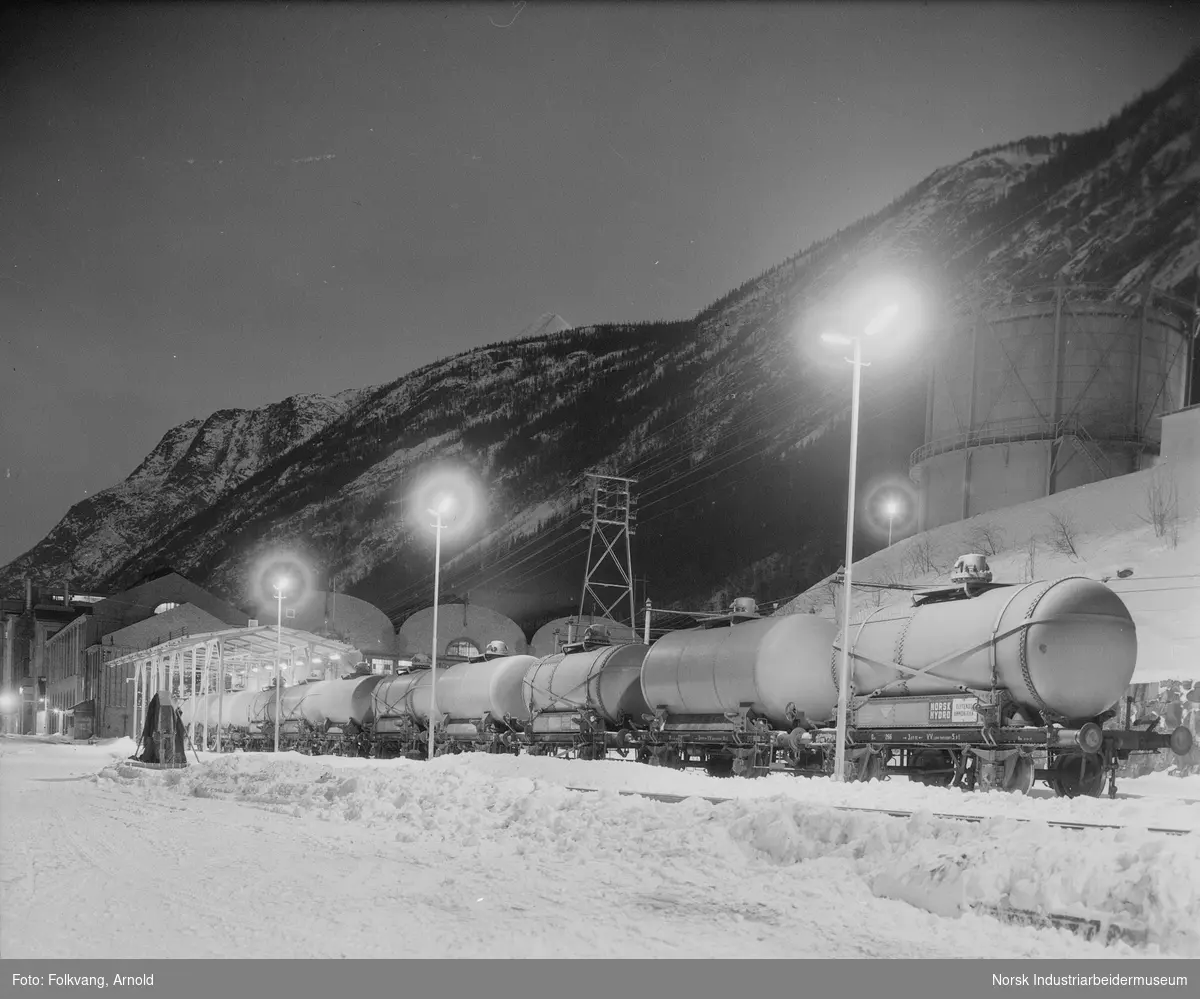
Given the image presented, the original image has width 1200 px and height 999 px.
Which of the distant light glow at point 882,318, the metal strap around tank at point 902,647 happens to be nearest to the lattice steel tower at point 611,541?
the metal strap around tank at point 902,647

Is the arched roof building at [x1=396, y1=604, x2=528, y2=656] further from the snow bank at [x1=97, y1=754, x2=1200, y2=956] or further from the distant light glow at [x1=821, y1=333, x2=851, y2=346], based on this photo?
the distant light glow at [x1=821, y1=333, x2=851, y2=346]

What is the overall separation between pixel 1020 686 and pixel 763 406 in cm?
13237

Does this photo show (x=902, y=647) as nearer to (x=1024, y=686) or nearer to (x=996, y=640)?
(x=996, y=640)

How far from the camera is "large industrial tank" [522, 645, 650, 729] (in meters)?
25.5

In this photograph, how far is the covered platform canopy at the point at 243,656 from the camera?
3900 cm

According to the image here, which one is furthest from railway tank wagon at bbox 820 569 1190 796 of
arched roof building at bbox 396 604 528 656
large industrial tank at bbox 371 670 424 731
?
arched roof building at bbox 396 604 528 656

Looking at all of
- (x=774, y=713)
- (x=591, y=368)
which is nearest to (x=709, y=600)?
(x=591, y=368)

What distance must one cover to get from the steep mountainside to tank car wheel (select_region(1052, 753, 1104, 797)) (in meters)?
67.1

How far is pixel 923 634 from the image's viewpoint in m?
18.4

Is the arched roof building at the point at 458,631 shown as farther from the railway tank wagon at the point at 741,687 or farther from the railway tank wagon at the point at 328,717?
the railway tank wagon at the point at 741,687

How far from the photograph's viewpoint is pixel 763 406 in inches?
5797

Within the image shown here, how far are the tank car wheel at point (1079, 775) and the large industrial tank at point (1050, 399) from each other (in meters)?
34.2
